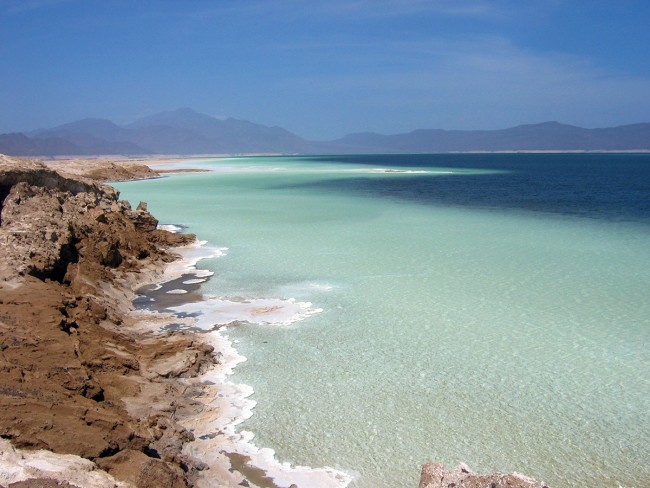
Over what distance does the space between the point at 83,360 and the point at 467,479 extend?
444 centimetres

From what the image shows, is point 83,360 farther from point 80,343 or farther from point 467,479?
point 467,479

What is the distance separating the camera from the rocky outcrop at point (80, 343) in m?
4.38

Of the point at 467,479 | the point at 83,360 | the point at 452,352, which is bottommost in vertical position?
the point at 452,352

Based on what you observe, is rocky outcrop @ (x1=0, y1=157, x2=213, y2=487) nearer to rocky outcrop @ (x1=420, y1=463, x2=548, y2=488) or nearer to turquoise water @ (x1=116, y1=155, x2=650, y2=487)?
turquoise water @ (x1=116, y1=155, x2=650, y2=487)

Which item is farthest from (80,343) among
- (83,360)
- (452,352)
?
(452,352)

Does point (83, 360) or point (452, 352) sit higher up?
point (83, 360)

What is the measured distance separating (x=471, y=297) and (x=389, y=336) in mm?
2682

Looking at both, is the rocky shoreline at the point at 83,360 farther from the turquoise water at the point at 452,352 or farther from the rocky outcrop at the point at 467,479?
the turquoise water at the point at 452,352

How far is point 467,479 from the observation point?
3.50 metres

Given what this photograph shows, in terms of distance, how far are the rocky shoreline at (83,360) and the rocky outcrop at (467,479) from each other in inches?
0.4

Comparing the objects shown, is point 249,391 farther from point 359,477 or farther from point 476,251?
point 476,251

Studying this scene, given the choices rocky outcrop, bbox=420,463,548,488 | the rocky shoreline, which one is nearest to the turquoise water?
the rocky shoreline

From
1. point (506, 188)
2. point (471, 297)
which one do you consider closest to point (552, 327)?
point (471, 297)

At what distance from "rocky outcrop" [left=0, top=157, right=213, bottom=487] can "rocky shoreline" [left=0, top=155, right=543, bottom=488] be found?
0.7 inches
